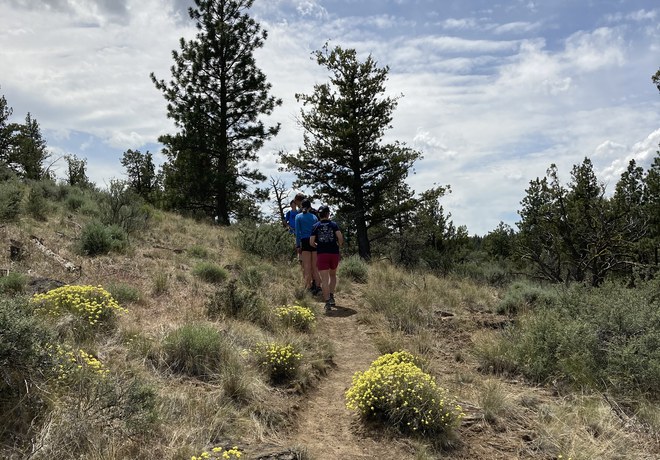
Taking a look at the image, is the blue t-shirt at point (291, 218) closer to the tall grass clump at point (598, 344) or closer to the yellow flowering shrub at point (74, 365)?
the tall grass clump at point (598, 344)

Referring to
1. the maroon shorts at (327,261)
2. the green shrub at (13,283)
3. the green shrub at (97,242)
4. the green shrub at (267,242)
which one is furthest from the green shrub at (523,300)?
the green shrub at (13,283)

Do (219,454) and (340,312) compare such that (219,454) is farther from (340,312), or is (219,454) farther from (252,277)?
(252,277)

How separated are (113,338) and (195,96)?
1749 cm

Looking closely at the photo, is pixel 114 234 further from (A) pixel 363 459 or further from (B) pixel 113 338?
(A) pixel 363 459

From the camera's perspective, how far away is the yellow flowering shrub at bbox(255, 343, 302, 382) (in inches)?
190

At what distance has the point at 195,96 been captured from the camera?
794 inches

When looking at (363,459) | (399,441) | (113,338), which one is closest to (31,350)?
(113,338)

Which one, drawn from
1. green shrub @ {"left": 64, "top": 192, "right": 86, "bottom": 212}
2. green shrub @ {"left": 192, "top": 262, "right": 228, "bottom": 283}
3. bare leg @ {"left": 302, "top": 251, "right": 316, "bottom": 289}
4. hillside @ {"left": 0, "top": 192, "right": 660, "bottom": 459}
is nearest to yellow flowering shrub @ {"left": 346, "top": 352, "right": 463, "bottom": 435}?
hillside @ {"left": 0, "top": 192, "right": 660, "bottom": 459}

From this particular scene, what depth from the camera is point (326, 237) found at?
848 centimetres

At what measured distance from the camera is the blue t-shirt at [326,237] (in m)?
8.49

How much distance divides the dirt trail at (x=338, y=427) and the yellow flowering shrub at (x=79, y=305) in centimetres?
234

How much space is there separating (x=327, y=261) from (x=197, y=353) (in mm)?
4209

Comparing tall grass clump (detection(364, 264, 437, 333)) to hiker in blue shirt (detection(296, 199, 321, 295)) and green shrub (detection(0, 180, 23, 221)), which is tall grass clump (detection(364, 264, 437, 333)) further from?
green shrub (detection(0, 180, 23, 221))

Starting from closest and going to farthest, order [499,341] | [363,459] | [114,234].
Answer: [363,459] → [499,341] → [114,234]
